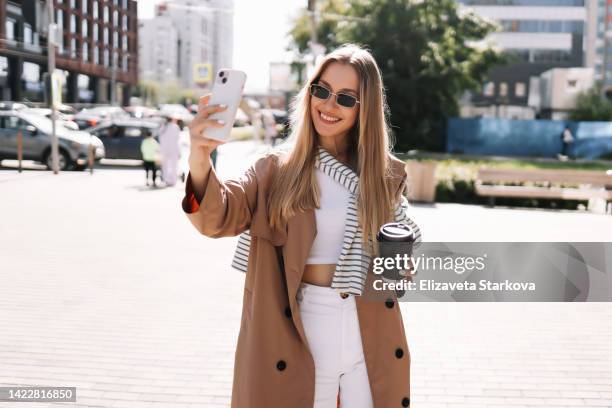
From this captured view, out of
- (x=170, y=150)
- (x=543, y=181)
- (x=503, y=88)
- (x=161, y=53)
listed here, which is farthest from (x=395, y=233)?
(x=161, y=53)

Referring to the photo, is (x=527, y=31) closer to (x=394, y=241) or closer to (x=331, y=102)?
(x=331, y=102)

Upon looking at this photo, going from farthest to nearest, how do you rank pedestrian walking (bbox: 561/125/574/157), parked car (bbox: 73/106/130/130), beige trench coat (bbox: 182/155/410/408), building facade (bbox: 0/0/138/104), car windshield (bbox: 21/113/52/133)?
pedestrian walking (bbox: 561/125/574/157) → parked car (bbox: 73/106/130/130) → car windshield (bbox: 21/113/52/133) → building facade (bbox: 0/0/138/104) → beige trench coat (bbox: 182/155/410/408)

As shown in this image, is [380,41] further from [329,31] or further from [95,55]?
[95,55]

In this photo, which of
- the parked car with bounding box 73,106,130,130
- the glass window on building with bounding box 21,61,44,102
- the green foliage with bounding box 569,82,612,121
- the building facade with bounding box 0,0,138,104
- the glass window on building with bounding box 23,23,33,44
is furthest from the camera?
the green foliage with bounding box 569,82,612,121

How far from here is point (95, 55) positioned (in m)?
16.9

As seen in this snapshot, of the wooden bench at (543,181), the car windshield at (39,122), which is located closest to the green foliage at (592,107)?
the wooden bench at (543,181)

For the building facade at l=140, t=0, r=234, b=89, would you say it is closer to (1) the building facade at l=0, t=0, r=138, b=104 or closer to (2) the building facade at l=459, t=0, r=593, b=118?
(2) the building facade at l=459, t=0, r=593, b=118

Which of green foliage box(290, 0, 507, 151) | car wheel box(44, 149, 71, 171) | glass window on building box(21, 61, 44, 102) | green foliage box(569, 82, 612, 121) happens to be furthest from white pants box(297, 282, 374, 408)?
green foliage box(569, 82, 612, 121)

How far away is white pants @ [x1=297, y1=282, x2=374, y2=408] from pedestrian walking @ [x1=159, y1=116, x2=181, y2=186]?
15.4m

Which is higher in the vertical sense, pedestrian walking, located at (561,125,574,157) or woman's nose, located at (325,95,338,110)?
woman's nose, located at (325,95,338,110)

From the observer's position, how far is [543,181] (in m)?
15.8

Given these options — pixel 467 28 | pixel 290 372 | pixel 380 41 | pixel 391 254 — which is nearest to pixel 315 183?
pixel 391 254

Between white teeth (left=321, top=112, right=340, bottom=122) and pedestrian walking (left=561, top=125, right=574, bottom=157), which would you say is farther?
pedestrian walking (left=561, top=125, right=574, bottom=157)

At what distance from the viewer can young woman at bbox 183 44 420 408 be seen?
7.91 ft
